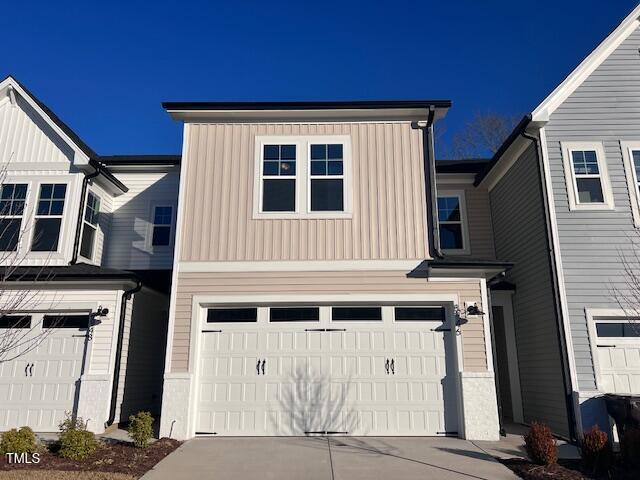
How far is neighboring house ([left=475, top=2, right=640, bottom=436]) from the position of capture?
363 inches

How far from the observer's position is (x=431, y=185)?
998cm

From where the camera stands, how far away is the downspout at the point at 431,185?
961cm

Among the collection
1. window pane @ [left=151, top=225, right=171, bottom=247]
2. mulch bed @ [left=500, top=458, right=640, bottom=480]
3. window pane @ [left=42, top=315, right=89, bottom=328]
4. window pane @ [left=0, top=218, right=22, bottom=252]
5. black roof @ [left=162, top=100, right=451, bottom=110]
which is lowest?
mulch bed @ [left=500, top=458, right=640, bottom=480]

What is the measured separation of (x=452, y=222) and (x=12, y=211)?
11273 mm

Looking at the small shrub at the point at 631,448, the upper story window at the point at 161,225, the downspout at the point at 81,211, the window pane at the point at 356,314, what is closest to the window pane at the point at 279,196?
the window pane at the point at 356,314

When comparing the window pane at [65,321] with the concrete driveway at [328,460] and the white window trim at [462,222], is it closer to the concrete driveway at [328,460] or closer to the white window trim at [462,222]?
the concrete driveway at [328,460]

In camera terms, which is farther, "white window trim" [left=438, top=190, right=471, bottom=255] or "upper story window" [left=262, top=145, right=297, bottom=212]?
"white window trim" [left=438, top=190, right=471, bottom=255]

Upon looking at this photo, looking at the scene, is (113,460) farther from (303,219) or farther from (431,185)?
(431,185)

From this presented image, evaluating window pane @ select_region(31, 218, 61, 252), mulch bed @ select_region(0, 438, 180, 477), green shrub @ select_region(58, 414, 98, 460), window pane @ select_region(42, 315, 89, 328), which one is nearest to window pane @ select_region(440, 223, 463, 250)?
mulch bed @ select_region(0, 438, 180, 477)

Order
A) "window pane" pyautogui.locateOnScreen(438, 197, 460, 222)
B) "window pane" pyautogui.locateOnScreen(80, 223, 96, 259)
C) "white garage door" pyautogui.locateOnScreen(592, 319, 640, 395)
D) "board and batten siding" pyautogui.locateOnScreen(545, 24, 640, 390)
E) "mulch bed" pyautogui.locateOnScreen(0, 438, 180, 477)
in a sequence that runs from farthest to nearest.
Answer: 1. "window pane" pyautogui.locateOnScreen(438, 197, 460, 222)
2. "window pane" pyautogui.locateOnScreen(80, 223, 96, 259)
3. "board and batten siding" pyautogui.locateOnScreen(545, 24, 640, 390)
4. "white garage door" pyautogui.locateOnScreen(592, 319, 640, 395)
5. "mulch bed" pyautogui.locateOnScreen(0, 438, 180, 477)

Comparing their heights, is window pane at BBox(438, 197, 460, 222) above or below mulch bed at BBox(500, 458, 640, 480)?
above

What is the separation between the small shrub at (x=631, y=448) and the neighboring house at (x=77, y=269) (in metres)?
9.05

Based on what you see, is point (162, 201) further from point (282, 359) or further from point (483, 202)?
point (483, 202)

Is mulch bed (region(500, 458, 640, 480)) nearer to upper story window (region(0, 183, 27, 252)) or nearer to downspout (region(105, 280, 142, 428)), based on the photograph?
downspout (region(105, 280, 142, 428))
